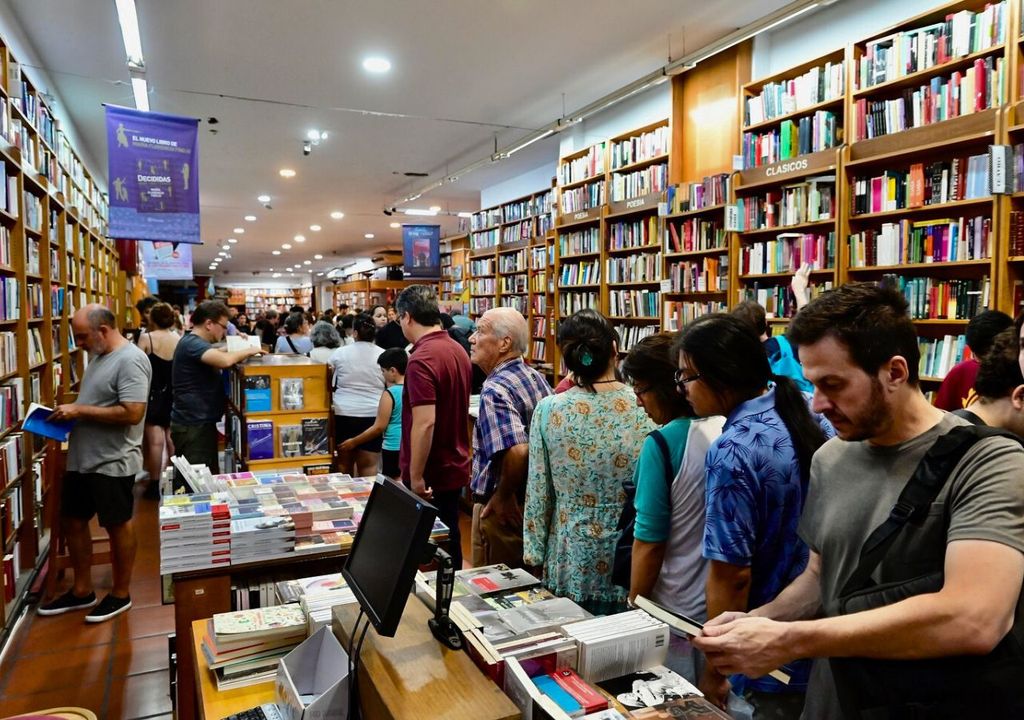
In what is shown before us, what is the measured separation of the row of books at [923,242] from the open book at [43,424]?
16.2ft

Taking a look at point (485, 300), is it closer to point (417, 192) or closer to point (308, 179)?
point (417, 192)

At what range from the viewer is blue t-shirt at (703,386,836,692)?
4.82ft

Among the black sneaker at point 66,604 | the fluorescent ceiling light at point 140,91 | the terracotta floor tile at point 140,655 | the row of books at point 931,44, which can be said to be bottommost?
the terracotta floor tile at point 140,655

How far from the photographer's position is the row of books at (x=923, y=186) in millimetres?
3924

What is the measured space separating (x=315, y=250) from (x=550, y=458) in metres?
21.5

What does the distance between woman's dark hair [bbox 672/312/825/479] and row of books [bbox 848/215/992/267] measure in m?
3.17

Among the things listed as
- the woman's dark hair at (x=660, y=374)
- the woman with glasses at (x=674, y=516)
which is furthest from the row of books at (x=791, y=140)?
the woman with glasses at (x=674, y=516)

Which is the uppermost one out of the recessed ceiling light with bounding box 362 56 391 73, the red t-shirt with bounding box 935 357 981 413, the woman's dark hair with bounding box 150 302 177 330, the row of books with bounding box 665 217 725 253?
the recessed ceiling light with bounding box 362 56 391 73

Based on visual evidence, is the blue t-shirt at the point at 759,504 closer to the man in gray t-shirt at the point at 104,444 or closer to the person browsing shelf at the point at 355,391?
the man in gray t-shirt at the point at 104,444

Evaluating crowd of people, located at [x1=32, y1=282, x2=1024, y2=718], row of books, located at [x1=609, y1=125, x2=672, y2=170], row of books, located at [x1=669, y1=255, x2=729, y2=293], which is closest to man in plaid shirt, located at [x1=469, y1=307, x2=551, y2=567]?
crowd of people, located at [x1=32, y1=282, x2=1024, y2=718]

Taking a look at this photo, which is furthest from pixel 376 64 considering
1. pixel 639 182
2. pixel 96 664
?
pixel 96 664

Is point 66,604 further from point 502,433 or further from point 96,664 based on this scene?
point 502,433

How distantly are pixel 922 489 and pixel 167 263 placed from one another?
12.0 meters

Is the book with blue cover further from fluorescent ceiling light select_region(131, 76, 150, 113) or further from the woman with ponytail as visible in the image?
the woman with ponytail
